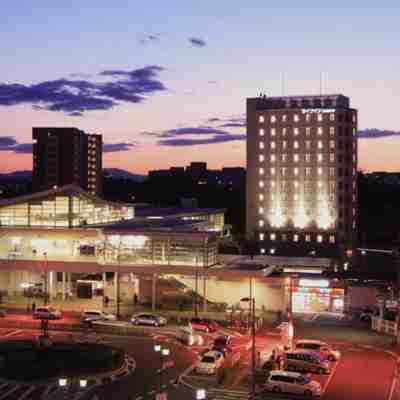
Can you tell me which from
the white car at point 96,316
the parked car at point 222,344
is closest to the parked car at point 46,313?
the white car at point 96,316

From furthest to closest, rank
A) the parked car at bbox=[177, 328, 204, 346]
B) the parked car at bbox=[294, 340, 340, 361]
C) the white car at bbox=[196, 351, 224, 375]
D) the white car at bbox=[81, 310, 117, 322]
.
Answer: the white car at bbox=[81, 310, 117, 322] < the parked car at bbox=[177, 328, 204, 346] < the parked car at bbox=[294, 340, 340, 361] < the white car at bbox=[196, 351, 224, 375]

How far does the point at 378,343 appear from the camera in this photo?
→ 45031mm

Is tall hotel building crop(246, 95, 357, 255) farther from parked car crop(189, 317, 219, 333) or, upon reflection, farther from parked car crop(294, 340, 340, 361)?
parked car crop(294, 340, 340, 361)

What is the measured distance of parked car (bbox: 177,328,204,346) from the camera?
44.5 meters

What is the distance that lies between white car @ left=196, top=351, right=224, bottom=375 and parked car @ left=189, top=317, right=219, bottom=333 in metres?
10.7

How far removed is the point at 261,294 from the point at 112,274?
1523cm

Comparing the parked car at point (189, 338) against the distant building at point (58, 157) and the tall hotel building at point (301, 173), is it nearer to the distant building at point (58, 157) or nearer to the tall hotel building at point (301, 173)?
the tall hotel building at point (301, 173)

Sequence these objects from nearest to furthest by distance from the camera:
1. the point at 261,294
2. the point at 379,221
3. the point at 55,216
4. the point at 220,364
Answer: the point at 220,364 → the point at 261,294 → the point at 55,216 → the point at 379,221

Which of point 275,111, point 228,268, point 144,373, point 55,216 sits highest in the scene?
point 275,111

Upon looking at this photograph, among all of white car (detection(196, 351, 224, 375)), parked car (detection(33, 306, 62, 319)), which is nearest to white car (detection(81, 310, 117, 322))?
parked car (detection(33, 306, 62, 319))

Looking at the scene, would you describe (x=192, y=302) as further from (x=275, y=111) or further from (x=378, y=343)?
(x=275, y=111)

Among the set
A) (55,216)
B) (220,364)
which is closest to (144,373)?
(220,364)

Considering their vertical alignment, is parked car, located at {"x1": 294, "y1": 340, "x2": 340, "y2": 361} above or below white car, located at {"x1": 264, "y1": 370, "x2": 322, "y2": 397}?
above

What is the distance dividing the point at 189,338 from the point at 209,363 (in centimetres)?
744
